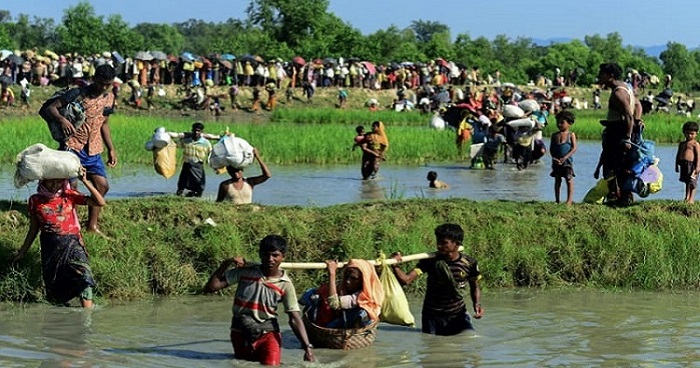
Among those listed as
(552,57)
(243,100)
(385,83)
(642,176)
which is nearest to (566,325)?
(642,176)

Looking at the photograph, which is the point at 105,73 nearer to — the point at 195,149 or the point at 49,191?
the point at 49,191

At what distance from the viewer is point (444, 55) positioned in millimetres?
53094

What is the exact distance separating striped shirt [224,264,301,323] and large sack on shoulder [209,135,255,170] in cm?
396

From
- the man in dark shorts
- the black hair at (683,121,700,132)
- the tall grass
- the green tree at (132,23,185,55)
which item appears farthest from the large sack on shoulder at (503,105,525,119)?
the green tree at (132,23,185,55)

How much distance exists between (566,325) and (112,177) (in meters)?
8.74

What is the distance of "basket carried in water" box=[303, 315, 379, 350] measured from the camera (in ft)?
23.1

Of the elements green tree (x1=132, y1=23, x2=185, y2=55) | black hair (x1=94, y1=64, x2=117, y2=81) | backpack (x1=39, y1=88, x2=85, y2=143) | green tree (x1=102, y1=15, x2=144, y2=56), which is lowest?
backpack (x1=39, y1=88, x2=85, y2=143)

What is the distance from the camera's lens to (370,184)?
15.9 metres

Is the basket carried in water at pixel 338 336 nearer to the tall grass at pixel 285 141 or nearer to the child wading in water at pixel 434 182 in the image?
the child wading in water at pixel 434 182

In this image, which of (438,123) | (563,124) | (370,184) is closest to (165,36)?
(438,123)

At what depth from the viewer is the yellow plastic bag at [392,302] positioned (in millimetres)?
7363

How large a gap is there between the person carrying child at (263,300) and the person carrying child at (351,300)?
0.53m

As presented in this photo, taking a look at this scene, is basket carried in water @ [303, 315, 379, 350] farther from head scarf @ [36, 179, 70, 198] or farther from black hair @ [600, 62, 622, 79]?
black hair @ [600, 62, 622, 79]

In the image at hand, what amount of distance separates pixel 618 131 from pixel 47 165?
196 inches
